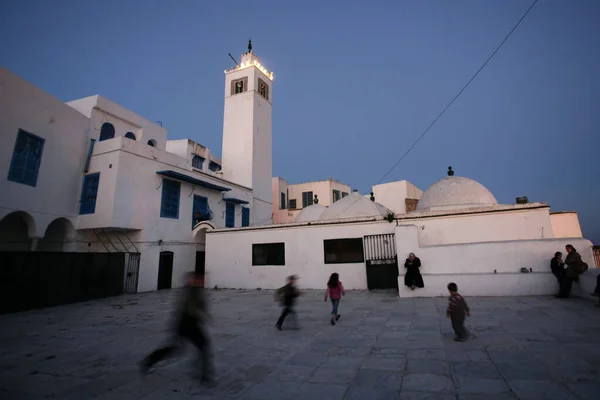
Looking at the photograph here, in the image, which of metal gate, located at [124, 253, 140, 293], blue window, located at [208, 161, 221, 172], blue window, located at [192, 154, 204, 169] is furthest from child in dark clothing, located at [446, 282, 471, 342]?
blue window, located at [208, 161, 221, 172]

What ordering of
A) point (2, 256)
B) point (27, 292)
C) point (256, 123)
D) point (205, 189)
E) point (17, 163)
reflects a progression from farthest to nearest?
point (256, 123) → point (205, 189) → point (17, 163) → point (27, 292) → point (2, 256)

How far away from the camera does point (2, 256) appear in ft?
33.9

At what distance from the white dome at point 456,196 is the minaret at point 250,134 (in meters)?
14.4

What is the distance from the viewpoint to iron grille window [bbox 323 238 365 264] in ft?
48.3

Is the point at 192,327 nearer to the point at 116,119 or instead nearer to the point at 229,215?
the point at 229,215

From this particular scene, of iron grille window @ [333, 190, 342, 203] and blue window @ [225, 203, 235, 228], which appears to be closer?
blue window @ [225, 203, 235, 228]

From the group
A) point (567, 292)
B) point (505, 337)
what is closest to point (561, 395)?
point (505, 337)

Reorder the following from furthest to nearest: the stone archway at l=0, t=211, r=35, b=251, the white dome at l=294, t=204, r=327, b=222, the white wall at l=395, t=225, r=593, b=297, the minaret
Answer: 1. the minaret
2. the white dome at l=294, t=204, r=327, b=222
3. the stone archway at l=0, t=211, r=35, b=251
4. the white wall at l=395, t=225, r=593, b=297

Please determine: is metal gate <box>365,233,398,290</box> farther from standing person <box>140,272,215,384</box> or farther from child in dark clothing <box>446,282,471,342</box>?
standing person <box>140,272,215,384</box>

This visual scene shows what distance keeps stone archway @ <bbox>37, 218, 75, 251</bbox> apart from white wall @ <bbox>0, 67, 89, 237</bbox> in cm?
70

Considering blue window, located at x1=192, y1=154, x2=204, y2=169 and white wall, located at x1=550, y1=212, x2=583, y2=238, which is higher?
blue window, located at x1=192, y1=154, x2=204, y2=169

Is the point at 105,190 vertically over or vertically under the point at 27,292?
over

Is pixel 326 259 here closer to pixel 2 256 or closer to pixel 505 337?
pixel 505 337

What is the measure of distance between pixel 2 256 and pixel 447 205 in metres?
20.0
